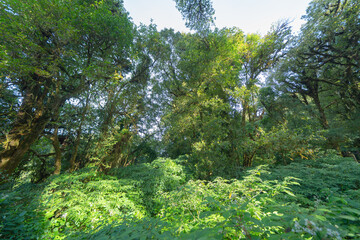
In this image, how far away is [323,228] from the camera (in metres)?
0.88

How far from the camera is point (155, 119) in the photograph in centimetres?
1021

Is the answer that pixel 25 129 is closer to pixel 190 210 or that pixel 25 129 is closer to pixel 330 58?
pixel 190 210

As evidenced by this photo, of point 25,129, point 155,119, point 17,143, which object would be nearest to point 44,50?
point 25,129

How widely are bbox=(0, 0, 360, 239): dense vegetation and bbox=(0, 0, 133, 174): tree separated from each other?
0.05 m

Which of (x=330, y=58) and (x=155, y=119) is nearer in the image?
(x=330, y=58)

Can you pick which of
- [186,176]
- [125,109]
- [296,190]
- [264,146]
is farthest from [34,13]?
[264,146]

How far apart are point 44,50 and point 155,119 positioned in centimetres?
684

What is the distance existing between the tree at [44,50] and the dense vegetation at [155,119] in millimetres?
50

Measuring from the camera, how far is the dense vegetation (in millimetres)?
3002

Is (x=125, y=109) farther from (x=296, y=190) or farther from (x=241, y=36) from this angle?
(x=241, y=36)

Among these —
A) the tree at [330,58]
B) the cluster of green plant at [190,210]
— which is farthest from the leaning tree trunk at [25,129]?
the tree at [330,58]

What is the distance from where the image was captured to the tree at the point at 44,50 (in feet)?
13.6

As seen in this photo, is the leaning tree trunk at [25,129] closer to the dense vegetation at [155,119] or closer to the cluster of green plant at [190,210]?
the dense vegetation at [155,119]

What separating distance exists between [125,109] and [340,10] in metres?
13.5
